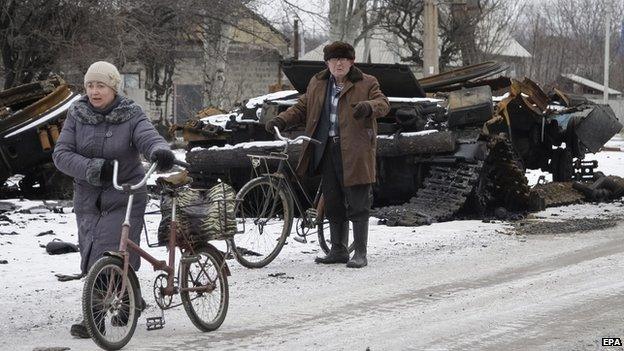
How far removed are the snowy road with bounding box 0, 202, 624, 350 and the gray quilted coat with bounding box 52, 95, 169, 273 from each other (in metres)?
0.60

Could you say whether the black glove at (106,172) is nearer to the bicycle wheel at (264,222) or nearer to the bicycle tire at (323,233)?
the bicycle wheel at (264,222)

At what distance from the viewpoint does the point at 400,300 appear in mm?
8398

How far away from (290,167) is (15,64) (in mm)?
11144

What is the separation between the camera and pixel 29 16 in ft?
65.7

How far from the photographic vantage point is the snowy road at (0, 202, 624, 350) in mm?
7031

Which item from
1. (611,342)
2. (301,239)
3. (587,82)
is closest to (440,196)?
(301,239)

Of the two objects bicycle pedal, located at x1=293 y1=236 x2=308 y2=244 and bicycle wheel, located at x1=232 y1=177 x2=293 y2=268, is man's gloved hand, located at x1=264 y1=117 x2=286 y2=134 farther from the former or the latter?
bicycle pedal, located at x1=293 y1=236 x2=308 y2=244

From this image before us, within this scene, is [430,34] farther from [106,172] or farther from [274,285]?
[106,172]

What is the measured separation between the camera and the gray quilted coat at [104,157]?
23.0 ft

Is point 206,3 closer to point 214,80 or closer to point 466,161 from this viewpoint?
point 214,80

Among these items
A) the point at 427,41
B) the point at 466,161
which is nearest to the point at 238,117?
the point at 466,161

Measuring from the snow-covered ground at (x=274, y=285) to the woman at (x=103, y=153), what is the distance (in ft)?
1.87

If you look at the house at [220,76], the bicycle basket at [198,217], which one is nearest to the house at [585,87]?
the house at [220,76]

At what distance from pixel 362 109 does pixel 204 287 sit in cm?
281
